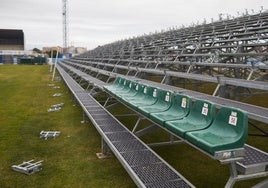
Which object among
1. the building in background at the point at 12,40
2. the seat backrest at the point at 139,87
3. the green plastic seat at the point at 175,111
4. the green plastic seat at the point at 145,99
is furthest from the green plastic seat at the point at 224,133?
the building in background at the point at 12,40

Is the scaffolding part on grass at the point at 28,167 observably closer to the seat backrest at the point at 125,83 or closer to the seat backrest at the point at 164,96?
the seat backrest at the point at 164,96

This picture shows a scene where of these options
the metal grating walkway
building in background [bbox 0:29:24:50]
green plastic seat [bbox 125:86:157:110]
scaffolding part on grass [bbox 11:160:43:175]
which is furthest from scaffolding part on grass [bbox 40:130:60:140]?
building in background [bbox 0:29:24:50]

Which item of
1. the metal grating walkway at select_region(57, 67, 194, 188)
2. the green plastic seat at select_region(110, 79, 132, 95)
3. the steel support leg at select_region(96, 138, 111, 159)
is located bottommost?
the steel support leg at select_region(96, 138, 111, 159)

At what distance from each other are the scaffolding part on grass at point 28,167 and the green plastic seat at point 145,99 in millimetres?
1481

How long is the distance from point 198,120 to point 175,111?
0.54m

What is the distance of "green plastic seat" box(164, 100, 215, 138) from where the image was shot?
2.90 metres

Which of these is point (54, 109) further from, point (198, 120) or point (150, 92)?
point (198, 120)

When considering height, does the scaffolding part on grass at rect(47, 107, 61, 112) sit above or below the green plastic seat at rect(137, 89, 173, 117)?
below

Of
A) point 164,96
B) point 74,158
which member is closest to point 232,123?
point 164,96

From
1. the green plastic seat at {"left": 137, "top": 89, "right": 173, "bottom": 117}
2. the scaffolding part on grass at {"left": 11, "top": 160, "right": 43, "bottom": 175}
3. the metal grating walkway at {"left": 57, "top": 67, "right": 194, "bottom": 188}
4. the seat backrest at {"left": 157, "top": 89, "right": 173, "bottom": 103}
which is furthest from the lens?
the seat backrest at {"left": 157, "top": 89, "right": 173, "bottom": 103}

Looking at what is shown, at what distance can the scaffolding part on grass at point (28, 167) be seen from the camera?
147 inches

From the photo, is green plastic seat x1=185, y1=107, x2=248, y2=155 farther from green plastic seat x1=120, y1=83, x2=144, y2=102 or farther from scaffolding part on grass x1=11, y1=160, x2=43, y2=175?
green plastic seat x1=120, y1=83, x2=144, y2=102

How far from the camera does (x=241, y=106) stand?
3744mm

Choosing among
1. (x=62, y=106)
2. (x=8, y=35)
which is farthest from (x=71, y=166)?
(x=8, y=35)
